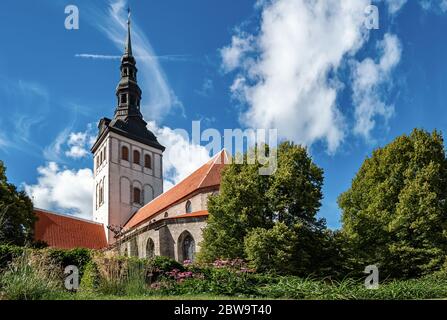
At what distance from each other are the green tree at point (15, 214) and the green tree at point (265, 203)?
10.2 m

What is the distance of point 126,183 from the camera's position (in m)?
49.4

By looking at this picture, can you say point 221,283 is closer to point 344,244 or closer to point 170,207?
point 344,244

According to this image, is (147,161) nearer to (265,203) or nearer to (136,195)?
(136,195)

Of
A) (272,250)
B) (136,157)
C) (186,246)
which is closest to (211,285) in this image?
(272,250)

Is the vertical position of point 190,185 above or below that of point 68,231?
above

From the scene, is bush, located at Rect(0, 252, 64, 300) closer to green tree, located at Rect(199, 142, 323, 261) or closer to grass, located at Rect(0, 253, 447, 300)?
grass, located at Rect(0, 253, 447, 300)

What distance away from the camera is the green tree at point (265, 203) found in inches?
942

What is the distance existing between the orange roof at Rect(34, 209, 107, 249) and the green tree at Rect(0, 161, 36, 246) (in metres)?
13.9

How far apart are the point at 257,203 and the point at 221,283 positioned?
11.1 meters

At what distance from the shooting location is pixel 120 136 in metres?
49.5

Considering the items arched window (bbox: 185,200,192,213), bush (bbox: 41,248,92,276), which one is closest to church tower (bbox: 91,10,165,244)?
arched window (bbox: 185,200,192,213)

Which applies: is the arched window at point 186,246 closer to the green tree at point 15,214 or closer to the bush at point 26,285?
the green tree at point 15,214

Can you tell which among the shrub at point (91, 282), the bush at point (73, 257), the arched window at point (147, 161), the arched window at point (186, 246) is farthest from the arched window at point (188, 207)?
the shrub at point (91, 282)

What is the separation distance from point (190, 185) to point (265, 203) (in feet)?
47.3
